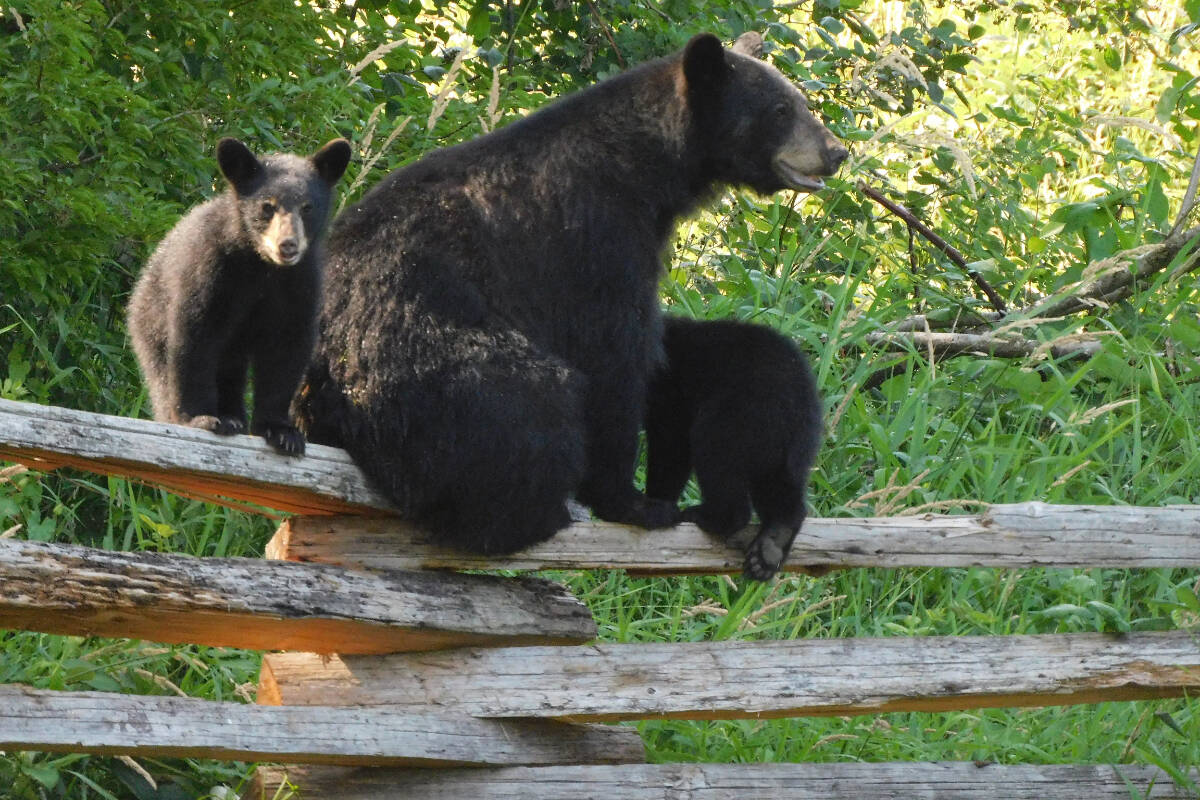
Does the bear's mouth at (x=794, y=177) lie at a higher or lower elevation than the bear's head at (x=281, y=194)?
higher

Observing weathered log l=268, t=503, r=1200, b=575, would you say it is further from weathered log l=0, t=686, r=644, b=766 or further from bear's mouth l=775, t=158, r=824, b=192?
bear's mouth l=775, t=158, r=824, b=192

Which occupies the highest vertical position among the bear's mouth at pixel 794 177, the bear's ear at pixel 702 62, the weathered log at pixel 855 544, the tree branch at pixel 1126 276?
the bear's ear at pixel 702 62

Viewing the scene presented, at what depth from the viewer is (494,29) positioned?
24.6ft

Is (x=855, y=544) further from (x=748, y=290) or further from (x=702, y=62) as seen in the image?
(x=748, y=290)

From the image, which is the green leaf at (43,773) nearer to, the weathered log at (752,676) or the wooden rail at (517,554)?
the weathered log at (752,676)

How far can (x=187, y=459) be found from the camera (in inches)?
128

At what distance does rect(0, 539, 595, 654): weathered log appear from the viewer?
3061 millimetres

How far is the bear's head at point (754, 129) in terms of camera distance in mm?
4359

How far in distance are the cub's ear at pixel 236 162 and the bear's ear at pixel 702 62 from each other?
1376 millimetres

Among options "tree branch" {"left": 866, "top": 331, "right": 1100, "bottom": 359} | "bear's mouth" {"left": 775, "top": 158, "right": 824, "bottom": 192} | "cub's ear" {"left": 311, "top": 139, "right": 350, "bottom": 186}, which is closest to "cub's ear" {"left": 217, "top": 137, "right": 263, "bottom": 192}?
"cub's ear" {"left": 311, "top": 139, "right": 350, "bottom": 186}

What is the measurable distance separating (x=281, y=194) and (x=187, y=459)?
1.03 m

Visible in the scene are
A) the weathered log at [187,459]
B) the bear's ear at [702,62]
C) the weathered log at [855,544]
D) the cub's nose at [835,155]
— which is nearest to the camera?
the weathered log at [187,459]

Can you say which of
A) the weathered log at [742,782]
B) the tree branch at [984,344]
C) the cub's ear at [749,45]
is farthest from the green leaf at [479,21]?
the weathered log at [742,782]

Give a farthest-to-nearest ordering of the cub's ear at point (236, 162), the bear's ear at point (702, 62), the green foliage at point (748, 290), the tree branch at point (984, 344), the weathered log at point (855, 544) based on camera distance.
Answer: the tree branch at point (984, 344), the green foliage at point (748, 290), the bear's ear at point (702, 62), the cub's ear at point (236, 162), the weathered log at point (855, 544)
